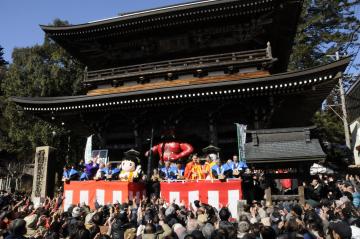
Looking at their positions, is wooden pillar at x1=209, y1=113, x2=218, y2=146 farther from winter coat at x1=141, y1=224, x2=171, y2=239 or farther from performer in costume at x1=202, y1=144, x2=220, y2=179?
winter coat at x1=141, y1=224, x2=171, y2=239

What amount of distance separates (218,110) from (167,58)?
16.9 feet

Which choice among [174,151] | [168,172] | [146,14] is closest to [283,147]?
[168,172]

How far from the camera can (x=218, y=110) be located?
48.9ft

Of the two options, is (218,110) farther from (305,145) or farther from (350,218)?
(350,218)

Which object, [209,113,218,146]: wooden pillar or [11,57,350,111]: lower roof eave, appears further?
[209,113,218,146]: wooden pillar

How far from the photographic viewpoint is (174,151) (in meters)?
14.9

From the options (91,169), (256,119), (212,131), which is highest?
(256,119)

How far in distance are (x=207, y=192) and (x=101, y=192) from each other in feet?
14.5

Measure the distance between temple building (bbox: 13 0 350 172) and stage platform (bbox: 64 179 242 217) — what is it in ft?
11.6

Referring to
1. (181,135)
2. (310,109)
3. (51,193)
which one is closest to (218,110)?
(181,135)

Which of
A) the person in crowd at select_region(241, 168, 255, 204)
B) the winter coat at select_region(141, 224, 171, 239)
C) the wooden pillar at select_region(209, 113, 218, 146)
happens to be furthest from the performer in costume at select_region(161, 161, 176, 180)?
the winter coat at select_region(141, 224, 171, 239)

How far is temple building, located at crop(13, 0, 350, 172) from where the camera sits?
1390cm

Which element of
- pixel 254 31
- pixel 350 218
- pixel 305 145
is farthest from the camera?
pixel 254 31

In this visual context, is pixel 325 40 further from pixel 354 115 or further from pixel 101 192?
pixel 101 192
